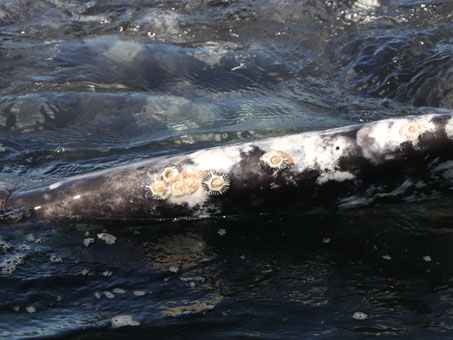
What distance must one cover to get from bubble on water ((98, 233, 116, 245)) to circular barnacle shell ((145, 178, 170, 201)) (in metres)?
0.47

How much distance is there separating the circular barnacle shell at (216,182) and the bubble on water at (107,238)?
0.88 metres

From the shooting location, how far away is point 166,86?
822 cm

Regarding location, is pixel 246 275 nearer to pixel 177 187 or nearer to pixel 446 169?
pixel 177 187

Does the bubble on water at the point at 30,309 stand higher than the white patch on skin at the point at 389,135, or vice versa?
the white patch on skin at the point at 389,135

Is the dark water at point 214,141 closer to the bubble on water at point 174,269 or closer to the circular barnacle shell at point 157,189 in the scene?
the bubble on water at point 174,269

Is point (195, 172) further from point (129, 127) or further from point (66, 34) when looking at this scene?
point (66, 34)

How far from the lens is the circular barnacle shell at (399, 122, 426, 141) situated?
4461mm

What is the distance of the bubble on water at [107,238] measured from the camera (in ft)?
16.2

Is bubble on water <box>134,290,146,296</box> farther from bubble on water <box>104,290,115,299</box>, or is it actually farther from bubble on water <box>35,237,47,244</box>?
bubble on water <box>35,237,47,244</box>

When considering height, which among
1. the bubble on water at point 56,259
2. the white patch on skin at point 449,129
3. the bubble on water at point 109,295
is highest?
the white patch on skin at point 449,129

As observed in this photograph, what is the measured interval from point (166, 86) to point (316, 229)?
13.0ft

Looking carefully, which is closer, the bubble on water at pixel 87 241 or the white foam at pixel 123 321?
the white foam at pixel 123 321

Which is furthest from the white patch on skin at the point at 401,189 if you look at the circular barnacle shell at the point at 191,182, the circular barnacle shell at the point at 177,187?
the circular barnacle shell at the point at 177,187

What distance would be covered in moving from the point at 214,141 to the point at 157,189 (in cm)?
193
